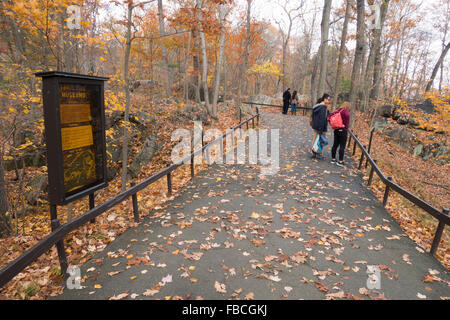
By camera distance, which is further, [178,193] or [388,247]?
[178,193]

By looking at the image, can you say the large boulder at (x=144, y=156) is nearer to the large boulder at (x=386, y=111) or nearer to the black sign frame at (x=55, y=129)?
the black sign frame at (x=55, y=129)

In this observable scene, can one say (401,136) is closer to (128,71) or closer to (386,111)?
(386,111)

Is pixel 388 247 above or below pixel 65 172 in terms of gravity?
below

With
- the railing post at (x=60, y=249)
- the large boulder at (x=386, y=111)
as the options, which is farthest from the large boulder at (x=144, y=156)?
the large boulder at (x=386, y=111)

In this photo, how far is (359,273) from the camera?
4.16 metres

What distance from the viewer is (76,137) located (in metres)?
4.26

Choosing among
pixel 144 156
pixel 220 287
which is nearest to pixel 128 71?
pixel 144 156

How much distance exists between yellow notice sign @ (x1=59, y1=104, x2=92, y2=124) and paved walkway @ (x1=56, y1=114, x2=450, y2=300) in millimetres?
2326

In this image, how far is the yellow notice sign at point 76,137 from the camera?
13.1ft

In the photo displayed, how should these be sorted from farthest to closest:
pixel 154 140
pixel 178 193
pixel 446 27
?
pixel 446 27 < pixel 154 140 < pixel 178 193
